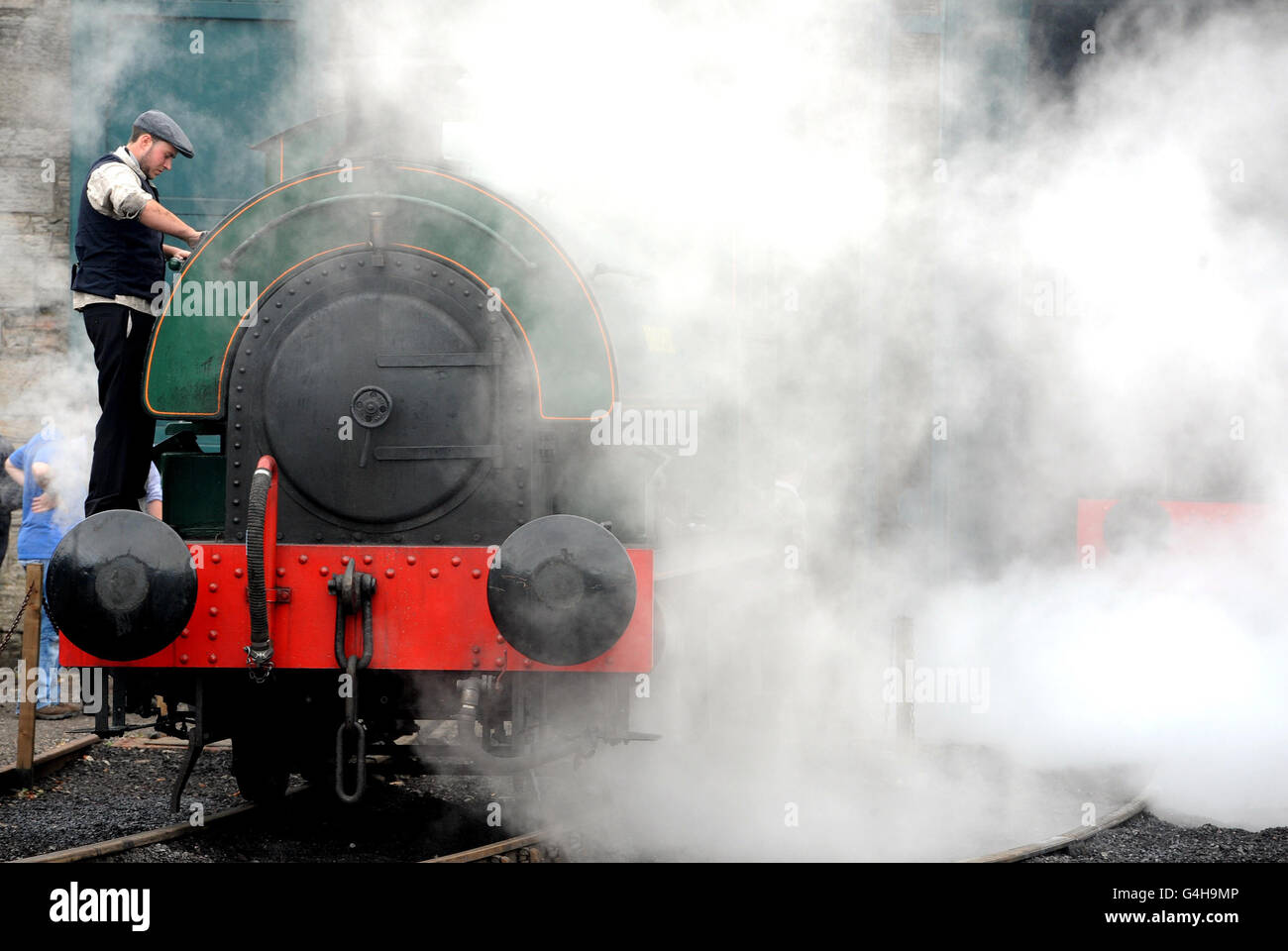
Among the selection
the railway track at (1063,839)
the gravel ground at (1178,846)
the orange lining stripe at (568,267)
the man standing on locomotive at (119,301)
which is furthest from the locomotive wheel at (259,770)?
the gravel ground at (1178,846)

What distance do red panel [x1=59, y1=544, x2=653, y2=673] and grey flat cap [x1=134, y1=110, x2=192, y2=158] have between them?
1446 mm

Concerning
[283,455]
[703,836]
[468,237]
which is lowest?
[703,836]

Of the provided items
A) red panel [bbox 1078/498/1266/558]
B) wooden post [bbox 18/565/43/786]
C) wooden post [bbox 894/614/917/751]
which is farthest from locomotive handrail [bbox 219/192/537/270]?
red panel [bbox 1078/498/1266/558]

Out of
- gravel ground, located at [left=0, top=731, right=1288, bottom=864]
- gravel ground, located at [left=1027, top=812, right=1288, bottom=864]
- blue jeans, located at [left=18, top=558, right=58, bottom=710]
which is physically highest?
blue jeans, located at [left=18, top=558, right=58, bottom=710]

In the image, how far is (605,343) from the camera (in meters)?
3.38

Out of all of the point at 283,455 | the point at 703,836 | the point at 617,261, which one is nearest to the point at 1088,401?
the point at 617,261

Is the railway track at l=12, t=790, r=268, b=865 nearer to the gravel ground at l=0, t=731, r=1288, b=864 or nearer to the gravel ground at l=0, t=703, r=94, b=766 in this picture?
the gravel ground at l=0, t=731, r=1288, b=864

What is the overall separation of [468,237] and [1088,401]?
14.3 ft

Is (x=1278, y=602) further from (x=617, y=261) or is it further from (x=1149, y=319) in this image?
(x=617, y=261)

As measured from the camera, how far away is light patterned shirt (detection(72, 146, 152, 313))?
3.58 m

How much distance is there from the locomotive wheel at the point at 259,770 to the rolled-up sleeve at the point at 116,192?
64.7 inches

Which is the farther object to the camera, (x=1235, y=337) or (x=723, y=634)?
(x=1235, y=337)

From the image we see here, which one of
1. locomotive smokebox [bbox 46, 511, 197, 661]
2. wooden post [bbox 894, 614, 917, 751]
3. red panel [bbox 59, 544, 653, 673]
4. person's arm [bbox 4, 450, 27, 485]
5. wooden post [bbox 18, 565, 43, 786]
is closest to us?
locomotive smokebox [bbox 46, 511, 197, 661]

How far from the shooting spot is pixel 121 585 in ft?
9.77
